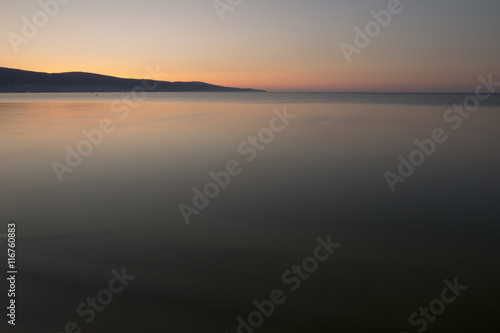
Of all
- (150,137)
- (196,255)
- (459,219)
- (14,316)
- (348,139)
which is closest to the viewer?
(14,316)

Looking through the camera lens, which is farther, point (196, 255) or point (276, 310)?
point (196, 255)

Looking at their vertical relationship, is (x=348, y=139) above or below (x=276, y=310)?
above

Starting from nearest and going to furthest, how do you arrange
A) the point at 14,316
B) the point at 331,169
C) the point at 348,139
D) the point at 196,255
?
the point at 14,316 → the point at 196,255 → the point at 331,169 → the point at 348,139

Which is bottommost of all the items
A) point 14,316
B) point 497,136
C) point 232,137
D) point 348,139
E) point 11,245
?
point 14,316

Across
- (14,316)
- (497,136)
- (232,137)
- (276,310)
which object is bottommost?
(276,310)

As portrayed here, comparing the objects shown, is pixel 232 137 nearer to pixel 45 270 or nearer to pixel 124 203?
pixel 124 203

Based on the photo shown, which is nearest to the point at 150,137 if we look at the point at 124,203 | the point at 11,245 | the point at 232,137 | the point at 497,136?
the point at 232,137

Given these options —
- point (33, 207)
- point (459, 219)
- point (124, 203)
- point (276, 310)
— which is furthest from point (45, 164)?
point (459, 219)

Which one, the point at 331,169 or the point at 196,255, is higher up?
the point at 331,169

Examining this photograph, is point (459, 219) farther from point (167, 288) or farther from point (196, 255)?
point (167, 288)

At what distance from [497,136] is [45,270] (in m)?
18.3

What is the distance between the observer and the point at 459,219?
5836mm

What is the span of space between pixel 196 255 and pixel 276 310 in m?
1.44

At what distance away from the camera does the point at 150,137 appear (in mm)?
16766
